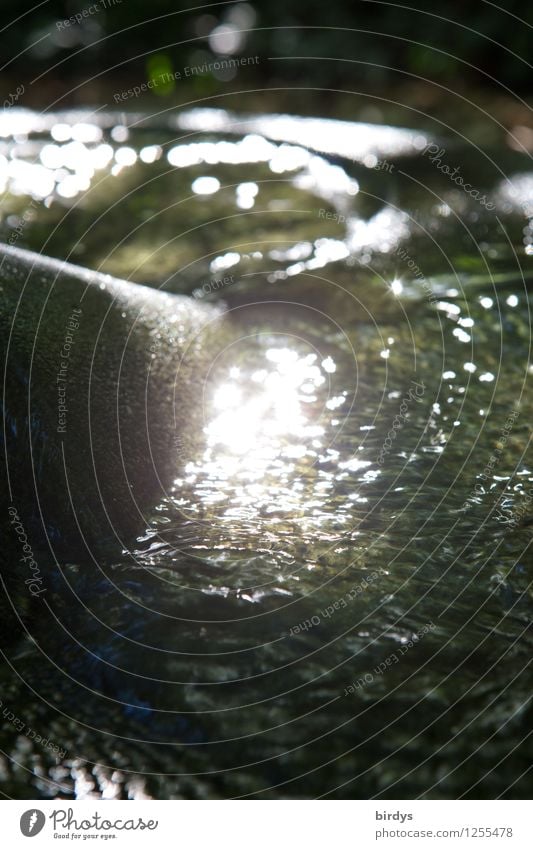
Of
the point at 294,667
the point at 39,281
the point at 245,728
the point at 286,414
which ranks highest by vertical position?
the point at 39,281

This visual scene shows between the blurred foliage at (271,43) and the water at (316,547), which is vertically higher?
the blurred foliage at (271,43)

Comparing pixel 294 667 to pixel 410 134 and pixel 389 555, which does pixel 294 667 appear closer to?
pixel 389 555

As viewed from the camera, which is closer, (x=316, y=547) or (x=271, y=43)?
(x=316, y=547)

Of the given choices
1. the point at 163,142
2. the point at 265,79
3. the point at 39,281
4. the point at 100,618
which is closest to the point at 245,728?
the point at 100,618

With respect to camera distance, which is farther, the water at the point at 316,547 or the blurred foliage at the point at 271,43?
the blurred foliage at the point at 271,43
